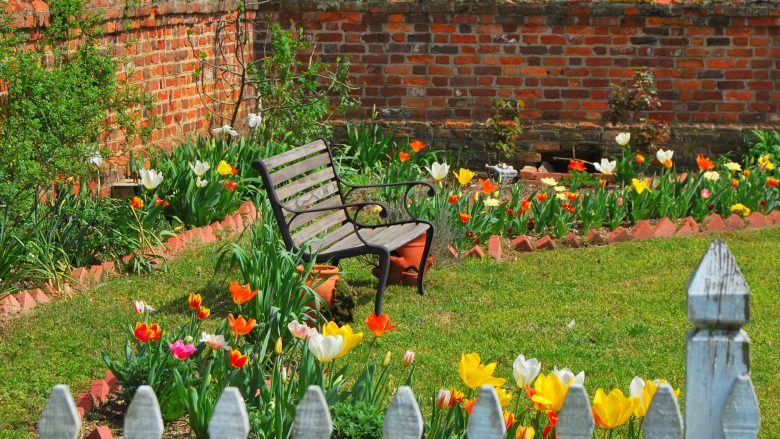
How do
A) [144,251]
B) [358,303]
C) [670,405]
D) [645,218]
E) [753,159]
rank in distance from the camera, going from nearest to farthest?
1. [670,405]
2. [358,303]
3. [144,251]
4. [645,218]
5. [753,159]

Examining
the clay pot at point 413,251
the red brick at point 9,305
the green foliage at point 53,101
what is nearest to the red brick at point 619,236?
the clay pot at point 413,251

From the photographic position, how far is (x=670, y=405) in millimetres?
2479

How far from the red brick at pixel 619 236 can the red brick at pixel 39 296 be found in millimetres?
3836

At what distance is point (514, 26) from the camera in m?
10.5

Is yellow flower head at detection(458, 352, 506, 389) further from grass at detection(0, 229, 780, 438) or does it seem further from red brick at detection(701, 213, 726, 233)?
red brick at detection(701, 213, 726, 233)

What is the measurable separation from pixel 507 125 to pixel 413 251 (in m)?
3.78

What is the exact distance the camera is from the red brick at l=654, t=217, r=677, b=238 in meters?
8.25

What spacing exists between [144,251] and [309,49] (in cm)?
422

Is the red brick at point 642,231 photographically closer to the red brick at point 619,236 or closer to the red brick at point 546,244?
the red brick at point 619,236

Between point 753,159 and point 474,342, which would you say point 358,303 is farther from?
point 753,159

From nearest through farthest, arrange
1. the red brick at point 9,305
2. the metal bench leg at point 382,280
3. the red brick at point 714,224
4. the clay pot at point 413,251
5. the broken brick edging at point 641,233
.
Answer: the red brick at point 9,305 < the metal bench leg at point 382,280 < the clay pot at point 413,251 < the broken brick edging at point 641,233 < the red brick at point 714,224

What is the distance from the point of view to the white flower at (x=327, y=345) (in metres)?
3.24

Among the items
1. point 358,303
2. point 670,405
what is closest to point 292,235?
point 358,303

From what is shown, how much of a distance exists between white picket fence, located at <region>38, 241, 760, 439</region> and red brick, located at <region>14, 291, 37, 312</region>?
12.1ft
